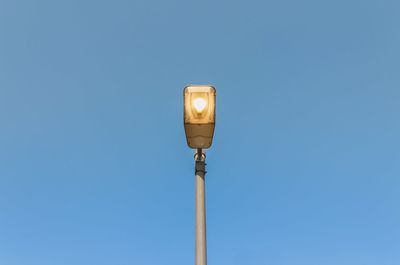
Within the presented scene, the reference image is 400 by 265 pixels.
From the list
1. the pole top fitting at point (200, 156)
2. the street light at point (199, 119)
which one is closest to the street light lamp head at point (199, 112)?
the street light at point (199, 119)

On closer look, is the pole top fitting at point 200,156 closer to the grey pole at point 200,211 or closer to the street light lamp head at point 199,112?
the grey pole at point 200,211

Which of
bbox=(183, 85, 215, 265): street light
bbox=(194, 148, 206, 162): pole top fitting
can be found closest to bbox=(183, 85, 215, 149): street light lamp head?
bbox=(183, 85, 215, 265): street light

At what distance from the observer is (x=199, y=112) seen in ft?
9.19

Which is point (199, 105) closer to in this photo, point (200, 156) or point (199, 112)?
point (199, 112)

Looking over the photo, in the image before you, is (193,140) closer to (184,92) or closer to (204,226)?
(184,92)

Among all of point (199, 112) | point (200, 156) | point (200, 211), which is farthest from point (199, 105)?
point (200, 211)

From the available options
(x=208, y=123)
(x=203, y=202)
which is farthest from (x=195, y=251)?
(x=208, y=123)

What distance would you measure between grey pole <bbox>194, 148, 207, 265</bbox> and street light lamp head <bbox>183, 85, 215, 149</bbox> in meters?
0.28

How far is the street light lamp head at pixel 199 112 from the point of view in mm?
2783

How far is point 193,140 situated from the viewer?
2.92 meters

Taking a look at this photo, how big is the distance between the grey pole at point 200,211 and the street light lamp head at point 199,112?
281 mm

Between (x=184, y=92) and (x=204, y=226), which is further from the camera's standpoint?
(x=184, y=92)

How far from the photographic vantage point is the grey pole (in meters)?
2.49

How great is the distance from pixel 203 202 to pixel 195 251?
45 cm
